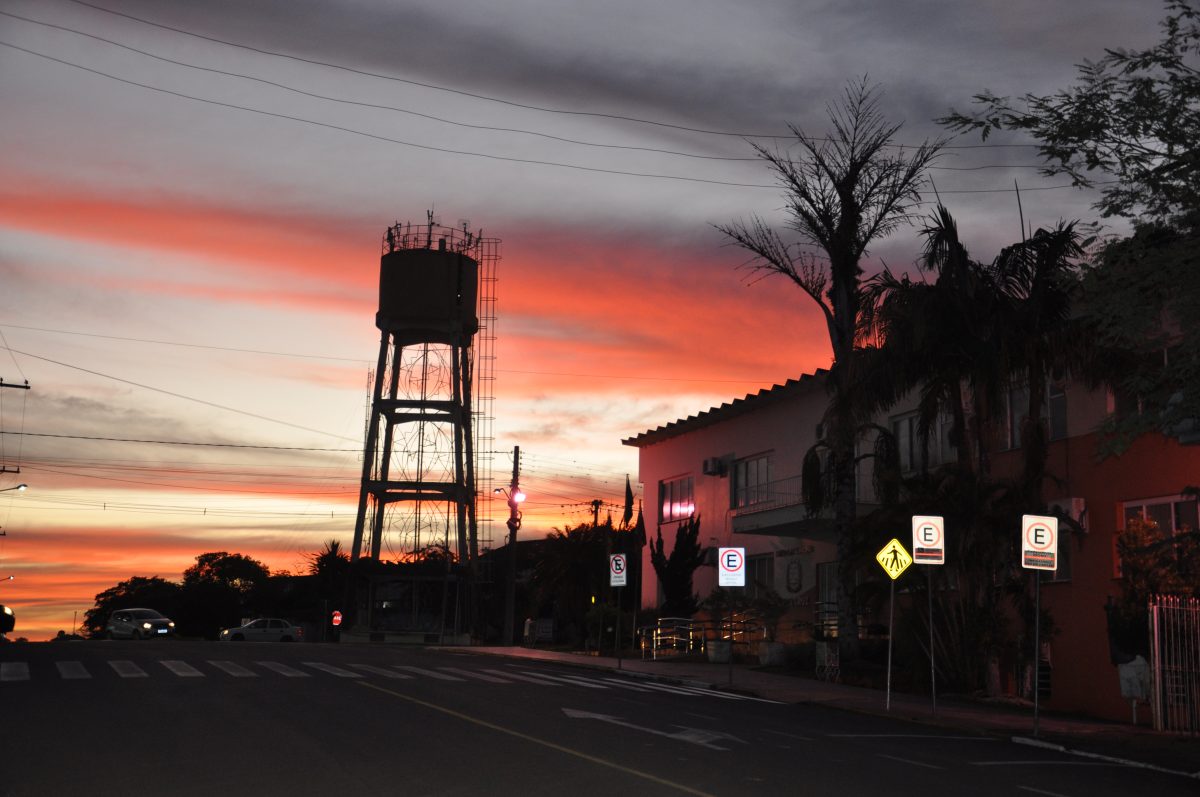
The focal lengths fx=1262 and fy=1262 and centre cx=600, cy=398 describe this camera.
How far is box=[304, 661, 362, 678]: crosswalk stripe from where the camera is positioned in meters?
23.7

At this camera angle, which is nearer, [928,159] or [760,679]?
[760,679]

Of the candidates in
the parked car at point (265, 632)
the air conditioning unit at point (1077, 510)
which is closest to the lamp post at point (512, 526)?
Result: the parked car at point (265, 632)

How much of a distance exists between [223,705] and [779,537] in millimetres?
24106

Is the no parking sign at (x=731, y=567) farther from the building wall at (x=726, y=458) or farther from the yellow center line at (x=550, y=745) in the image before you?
the yellow center line at (x=550, y=745)

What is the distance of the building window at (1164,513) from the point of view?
2350 cm

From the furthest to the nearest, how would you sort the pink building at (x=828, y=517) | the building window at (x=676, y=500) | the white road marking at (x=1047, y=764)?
1. the building window at (x=676, y=500)
2. the pink building at (x=828, y=517)
3. the white road marking at (x=1047, y=764)

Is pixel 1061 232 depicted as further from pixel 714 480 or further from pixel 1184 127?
pixel 714 480

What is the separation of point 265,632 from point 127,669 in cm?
3750

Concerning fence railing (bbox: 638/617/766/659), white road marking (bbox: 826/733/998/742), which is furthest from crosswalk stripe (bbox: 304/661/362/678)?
fence railing (bbox: 638/617/766/659)

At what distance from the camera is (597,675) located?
29344mm

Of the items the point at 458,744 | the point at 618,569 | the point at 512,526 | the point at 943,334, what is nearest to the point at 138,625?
the point at 512,526

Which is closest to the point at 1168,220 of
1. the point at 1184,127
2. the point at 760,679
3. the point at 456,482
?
the point at 1184,127

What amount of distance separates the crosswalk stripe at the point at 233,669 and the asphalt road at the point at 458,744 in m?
0.31

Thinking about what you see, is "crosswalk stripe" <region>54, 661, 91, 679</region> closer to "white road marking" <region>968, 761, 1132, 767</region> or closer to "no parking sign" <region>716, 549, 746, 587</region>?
"no parking sign" <region>716, 549, 746, 587</region>
